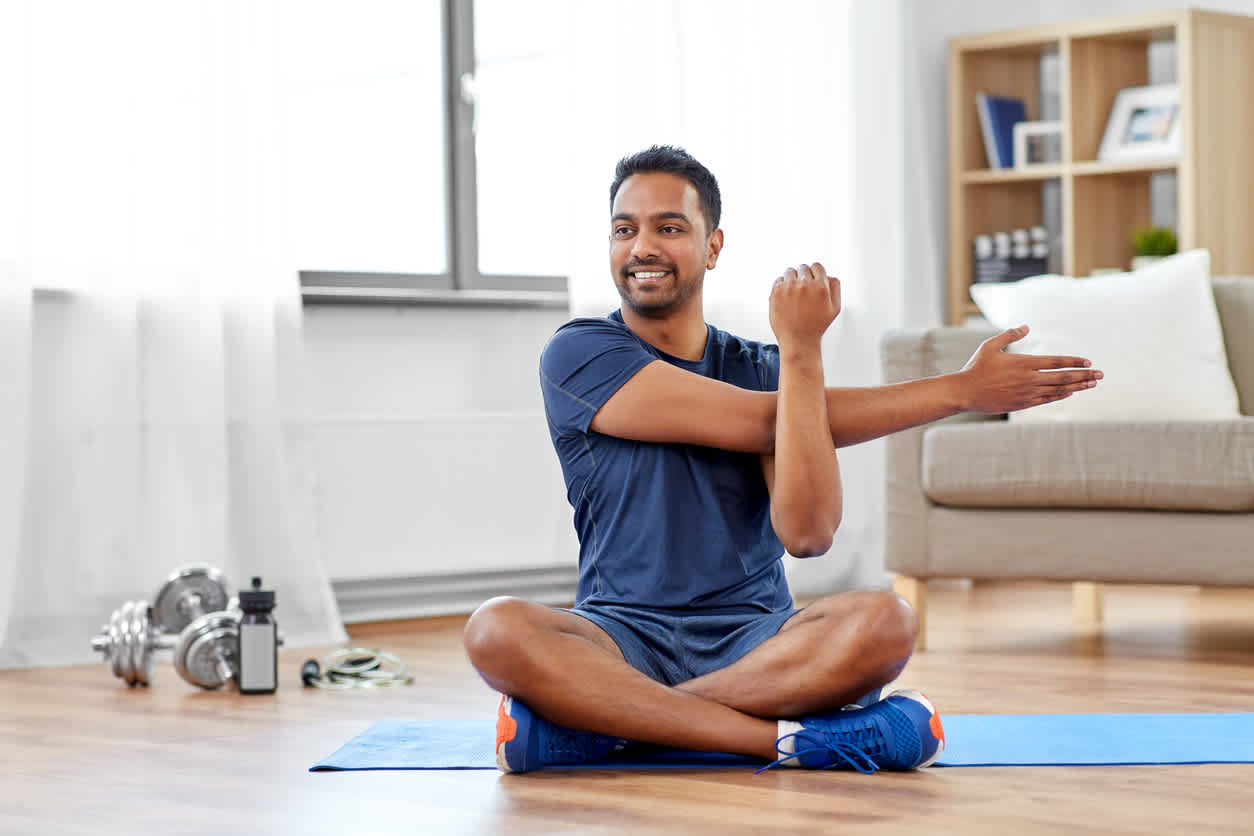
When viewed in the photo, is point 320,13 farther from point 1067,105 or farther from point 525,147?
point 1067,105

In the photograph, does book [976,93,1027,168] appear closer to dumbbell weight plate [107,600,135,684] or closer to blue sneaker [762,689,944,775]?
dumbbell weight plate [107,600,135,684]

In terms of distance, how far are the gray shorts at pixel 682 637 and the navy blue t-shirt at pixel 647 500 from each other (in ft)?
0.06

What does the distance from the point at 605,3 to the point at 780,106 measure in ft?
1.95

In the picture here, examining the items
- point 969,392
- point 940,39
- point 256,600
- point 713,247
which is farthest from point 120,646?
point 940,39

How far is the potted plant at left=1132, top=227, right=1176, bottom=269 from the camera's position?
483 cm

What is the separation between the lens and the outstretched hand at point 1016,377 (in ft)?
6.81

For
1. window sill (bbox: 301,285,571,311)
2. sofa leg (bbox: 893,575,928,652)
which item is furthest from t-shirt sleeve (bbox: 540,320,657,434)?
window sill (bbox: 301,285,571,311)

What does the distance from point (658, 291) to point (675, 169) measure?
17cm

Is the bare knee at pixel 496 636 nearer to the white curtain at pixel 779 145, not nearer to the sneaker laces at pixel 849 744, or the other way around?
the sneaker laces at pixel 849 744

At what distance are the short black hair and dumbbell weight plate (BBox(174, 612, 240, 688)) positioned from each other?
4.00 feet

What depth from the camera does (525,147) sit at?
460cm

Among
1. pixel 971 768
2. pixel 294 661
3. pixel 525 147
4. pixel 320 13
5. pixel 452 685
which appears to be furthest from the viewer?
pixel 525 147

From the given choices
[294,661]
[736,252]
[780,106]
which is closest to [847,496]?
[736,252]

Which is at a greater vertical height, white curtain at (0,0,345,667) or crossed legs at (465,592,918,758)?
white curtain at (0,0,345,667)
